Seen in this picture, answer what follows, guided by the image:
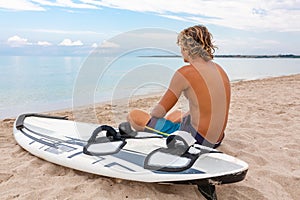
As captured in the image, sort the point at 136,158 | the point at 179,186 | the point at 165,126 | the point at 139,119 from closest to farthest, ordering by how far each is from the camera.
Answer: the point at 179,186, the point at 136,158, the point at 165,126, the point at 139,119

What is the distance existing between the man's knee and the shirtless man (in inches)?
4.9

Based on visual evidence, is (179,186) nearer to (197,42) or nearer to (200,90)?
(200,90)

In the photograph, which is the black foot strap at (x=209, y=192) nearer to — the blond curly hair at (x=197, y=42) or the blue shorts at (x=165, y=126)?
→ the blue shorts at (x=165, y=126)

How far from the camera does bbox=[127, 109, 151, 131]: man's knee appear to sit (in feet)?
9.73

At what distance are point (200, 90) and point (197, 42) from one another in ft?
1.44

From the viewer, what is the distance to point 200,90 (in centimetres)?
250

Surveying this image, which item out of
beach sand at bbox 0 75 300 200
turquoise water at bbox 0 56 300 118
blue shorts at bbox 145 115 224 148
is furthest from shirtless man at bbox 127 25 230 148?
beach sand at bbox 0 75 300 200

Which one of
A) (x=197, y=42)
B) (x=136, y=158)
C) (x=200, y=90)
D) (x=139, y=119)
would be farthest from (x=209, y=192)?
(x=197, y=42)

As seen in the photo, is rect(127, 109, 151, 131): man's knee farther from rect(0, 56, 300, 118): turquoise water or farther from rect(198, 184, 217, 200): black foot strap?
rect(198, 184, 217, 200): black foot strap

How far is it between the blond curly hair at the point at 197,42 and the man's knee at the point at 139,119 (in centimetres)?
76

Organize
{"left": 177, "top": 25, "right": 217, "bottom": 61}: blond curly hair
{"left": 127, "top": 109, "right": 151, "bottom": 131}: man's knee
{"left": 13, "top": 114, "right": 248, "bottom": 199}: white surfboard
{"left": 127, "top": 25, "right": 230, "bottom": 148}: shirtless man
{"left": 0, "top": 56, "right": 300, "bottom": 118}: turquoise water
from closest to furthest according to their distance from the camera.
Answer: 1. {"left": 13, "top": 114, "right": 248, "bottom": 199}: white surfboard
2. {"left": 127, "top": 25, "right": 230, "bottom": 148}: shirtless man
3. {"left": 177, "top": 25, "right": 217, "bottom": 61}: blond curly hair
4. {"left": 127, "top": 109, "right": 151, "bottom": 131}: man's knee
5. {"left": 0, "top": 56, "right": 300, "bottom": 118}: turquoise water

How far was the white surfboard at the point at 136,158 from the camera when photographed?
221 centimetres

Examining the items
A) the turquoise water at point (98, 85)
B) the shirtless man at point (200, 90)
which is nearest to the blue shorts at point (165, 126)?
the shirtless man at point (200, 90)

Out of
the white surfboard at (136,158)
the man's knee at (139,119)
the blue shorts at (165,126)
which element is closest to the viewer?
the white surfboard at (136,158)
